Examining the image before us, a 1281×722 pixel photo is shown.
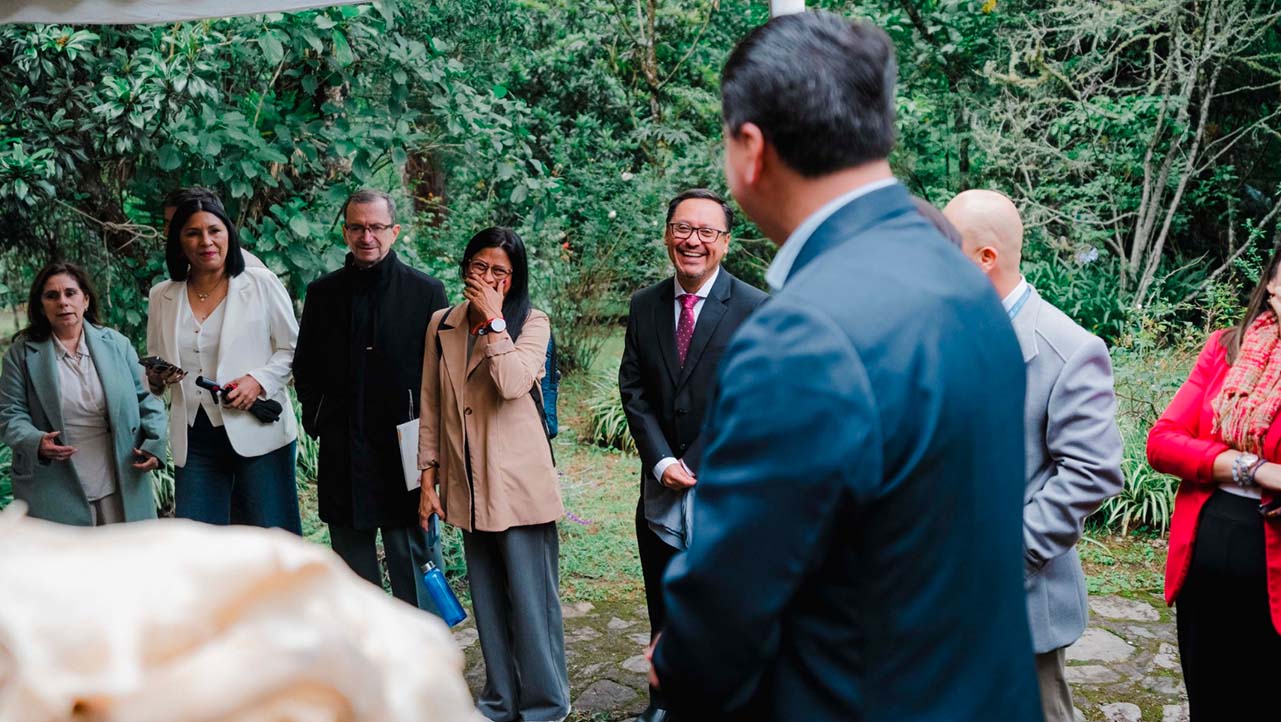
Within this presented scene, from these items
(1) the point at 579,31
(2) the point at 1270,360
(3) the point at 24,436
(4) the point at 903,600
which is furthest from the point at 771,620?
(1) the point at 579,31

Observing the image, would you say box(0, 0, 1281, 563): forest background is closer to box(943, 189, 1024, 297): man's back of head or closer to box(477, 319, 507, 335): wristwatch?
box(943, 189, 1024, 297): man's back of head

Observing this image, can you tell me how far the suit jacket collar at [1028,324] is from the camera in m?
2.89

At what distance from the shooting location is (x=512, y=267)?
14.5 feet

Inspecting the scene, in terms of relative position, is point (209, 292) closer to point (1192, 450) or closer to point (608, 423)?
point (1192, 450)

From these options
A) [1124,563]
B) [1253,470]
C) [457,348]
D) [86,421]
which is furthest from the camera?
[1124,563]

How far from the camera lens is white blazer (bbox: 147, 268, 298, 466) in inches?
189

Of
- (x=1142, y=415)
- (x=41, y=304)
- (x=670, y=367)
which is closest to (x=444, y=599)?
(x=670, y=367)

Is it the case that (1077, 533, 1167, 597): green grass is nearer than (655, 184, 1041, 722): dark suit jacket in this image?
No

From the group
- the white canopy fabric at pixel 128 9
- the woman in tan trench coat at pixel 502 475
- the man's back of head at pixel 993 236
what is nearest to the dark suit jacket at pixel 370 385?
the woman in tan trench coat at pixel 502 475

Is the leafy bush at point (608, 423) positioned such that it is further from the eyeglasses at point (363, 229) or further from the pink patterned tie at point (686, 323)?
the pink patterned tie at point (686, 323)

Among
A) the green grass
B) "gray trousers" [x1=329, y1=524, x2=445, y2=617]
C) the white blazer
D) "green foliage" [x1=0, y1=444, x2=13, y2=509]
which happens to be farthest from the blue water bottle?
the green grass

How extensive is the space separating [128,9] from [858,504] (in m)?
3.25

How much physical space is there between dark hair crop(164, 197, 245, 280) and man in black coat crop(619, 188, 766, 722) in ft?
6.12

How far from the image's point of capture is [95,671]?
26.2 inches
